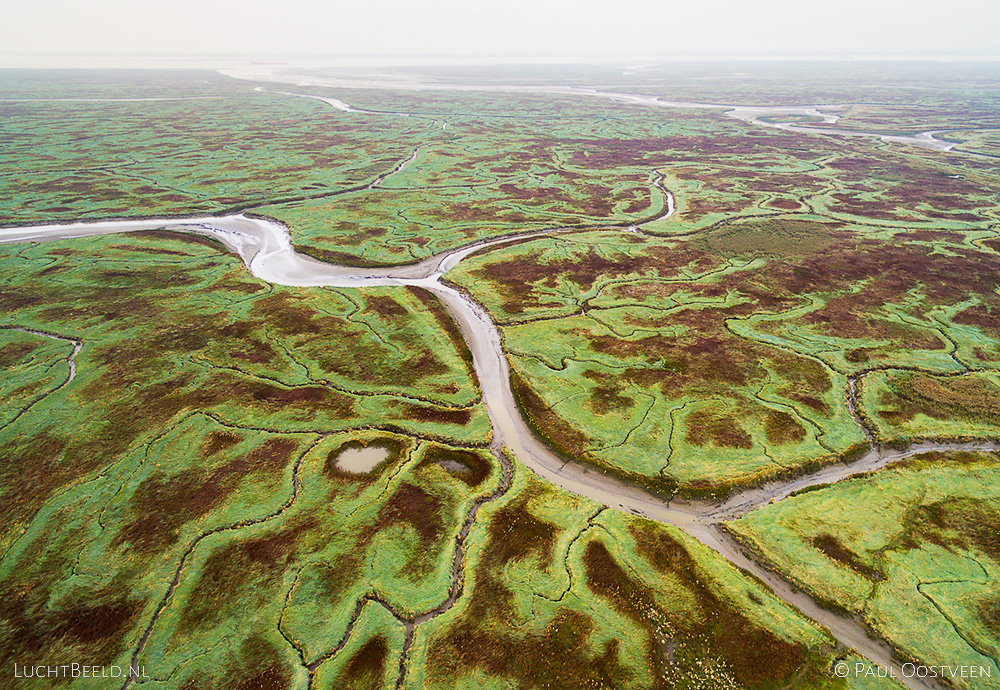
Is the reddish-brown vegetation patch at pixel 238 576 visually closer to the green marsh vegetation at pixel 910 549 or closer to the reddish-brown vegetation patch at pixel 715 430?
the green marsh vegetation at pixel 910 549

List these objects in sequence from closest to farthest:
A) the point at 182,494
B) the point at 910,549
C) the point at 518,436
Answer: the point at 910,549 < the point at 182,494 < the point at 518,436

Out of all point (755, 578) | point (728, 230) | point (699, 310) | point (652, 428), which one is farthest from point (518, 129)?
point (755, 578)

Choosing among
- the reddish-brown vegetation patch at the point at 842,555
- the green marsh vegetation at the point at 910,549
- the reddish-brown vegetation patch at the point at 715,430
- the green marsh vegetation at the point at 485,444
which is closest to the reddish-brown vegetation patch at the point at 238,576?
the green marsh vegetation at the point at 485,444

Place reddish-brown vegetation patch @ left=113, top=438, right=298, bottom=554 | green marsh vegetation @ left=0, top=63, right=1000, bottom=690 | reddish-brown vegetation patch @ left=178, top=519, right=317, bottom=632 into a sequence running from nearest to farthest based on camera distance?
green marsh vegetation @ left=0, top=63, right=1000, bottom=690
reddish-brown vegetation patch @ left=178, top=519, right=317, bottom=632
reddish-brown vegetation patch @ left=113, top=438, right=298, bottom=554

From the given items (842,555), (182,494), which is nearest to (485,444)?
(182,494)

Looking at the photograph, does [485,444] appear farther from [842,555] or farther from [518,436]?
[842,555]

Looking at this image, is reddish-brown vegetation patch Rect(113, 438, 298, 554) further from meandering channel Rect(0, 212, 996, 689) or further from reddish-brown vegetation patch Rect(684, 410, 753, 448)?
reddish-brown vegetation patch Rect(684, 410, 753, 448)

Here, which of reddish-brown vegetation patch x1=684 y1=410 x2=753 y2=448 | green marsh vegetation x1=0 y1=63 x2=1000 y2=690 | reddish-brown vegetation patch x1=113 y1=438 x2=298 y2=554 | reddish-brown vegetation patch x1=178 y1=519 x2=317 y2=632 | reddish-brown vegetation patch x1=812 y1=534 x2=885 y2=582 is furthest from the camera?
reddish-brown vegetation patch x1=684 y1=410 x2=753 y2=448

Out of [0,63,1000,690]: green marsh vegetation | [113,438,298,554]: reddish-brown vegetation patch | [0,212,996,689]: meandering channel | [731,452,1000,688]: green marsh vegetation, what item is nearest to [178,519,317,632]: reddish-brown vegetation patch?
[0,63,1000,690]: green marsh vegetation

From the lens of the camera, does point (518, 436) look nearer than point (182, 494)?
No
